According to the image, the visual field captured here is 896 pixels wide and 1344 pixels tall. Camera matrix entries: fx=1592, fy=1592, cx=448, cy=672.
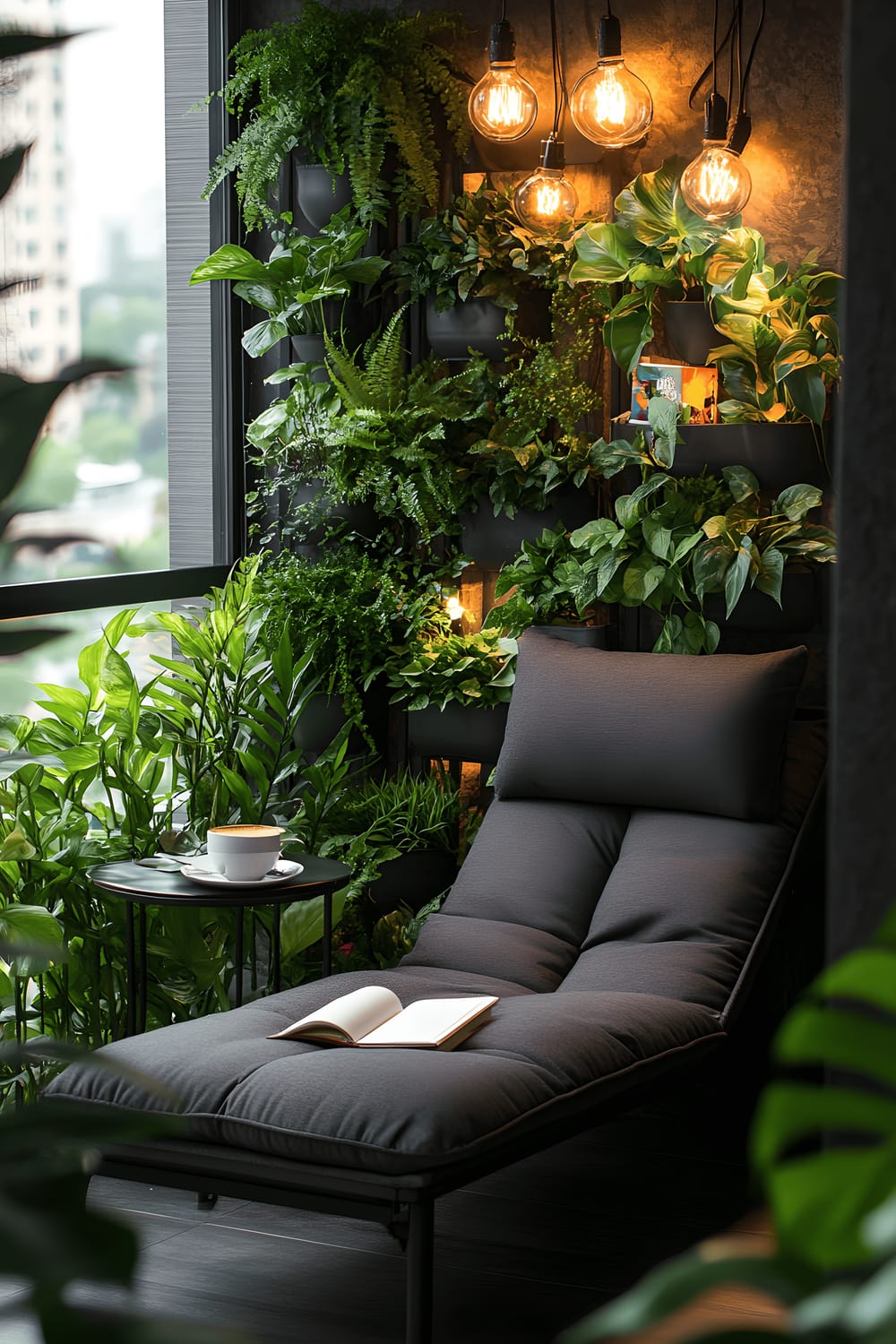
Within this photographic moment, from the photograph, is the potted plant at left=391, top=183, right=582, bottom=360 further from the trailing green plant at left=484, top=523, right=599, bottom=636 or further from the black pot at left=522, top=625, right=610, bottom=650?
the black pot at left=522, top=625, right=610, bottom=650

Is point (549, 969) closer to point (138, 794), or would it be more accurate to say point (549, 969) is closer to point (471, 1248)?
point (471, 1248)

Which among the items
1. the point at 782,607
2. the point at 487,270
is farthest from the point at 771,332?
the point at 487,270

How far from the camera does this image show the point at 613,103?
3766 mm

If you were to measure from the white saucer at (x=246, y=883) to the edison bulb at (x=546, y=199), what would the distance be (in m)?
1.75

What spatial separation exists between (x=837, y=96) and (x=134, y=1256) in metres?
3.73

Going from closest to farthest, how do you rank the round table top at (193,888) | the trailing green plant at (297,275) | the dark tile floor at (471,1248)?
the dark tile floor at (471,1248) < the round table top at (193,888) < the trailing green plant at (297,275)

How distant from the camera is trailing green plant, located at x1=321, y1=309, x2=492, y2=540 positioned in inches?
161

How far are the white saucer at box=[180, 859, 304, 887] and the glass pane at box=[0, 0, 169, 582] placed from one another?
87 centimetres

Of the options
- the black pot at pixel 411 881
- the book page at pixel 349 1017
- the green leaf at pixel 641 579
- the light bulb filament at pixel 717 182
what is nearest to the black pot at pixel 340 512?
the green leaf at pixel 641 579

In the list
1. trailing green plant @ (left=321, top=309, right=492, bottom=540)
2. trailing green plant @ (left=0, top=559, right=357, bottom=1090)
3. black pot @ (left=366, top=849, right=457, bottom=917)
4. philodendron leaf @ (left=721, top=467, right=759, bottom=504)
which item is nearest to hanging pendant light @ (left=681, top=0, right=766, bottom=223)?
philodendron leaf @ (left=721, top=467, right=759, bottom=504)

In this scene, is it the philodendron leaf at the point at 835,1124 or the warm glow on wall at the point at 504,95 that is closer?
the philodendron leaf at the point at 835,1124

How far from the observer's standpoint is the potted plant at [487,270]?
4027 millimetres

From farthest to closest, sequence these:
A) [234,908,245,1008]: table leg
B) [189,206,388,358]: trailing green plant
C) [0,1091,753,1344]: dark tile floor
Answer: [189,206,388,358]: trailing green plant < [234,908,245,1008]: table leg < [0,1091,753,1344]: dark tile floor

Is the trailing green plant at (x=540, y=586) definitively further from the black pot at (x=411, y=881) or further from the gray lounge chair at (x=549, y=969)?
the black pot at (x=411, y=881)
